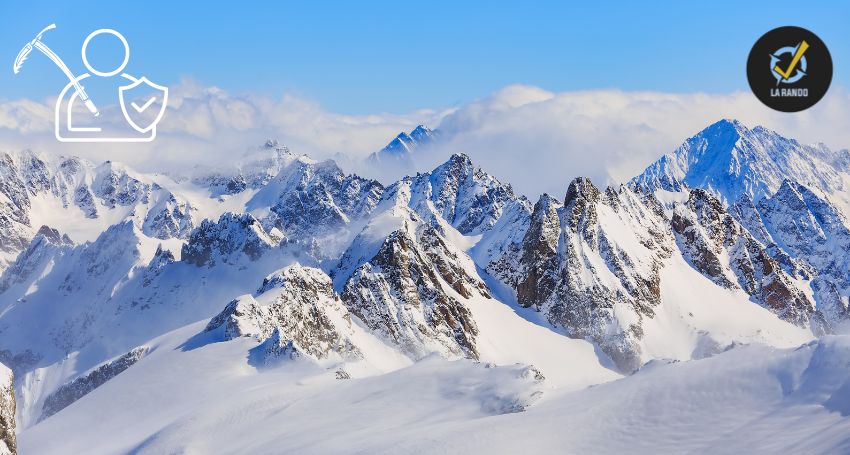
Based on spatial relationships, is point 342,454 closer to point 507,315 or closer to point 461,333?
point 461,333

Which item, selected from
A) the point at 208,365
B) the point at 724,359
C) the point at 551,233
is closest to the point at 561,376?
the point at 551,233

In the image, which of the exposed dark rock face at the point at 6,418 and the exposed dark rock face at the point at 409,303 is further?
the exposed dark rock face at the point at 409,303

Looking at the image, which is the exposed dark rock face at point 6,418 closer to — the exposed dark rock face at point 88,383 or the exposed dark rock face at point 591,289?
the exposed dark rock face at point 88,383

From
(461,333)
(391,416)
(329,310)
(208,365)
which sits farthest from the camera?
(461,333)

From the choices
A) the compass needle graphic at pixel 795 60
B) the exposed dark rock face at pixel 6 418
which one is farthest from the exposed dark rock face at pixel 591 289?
the exposed dark rock face at pixel 6 418

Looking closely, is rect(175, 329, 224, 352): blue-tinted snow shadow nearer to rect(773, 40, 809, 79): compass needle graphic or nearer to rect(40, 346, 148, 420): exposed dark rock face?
rect(40, 346, 148, 420): exposed dark rock face

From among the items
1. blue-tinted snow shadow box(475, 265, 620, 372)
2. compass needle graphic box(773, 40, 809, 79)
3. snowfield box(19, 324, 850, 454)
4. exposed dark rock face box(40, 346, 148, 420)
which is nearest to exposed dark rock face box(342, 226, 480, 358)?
snowfield box(19, 324, 850, 454)

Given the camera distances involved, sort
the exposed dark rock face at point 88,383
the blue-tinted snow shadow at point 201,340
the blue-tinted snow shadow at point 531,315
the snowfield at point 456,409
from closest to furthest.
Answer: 1. the snowfield at point 456,409
2. the blue-tinted snow shadow at point 201,340
3. the exposed dark rock face at point 88,383
4. the blue-tinted snow shadow at point 531,315
